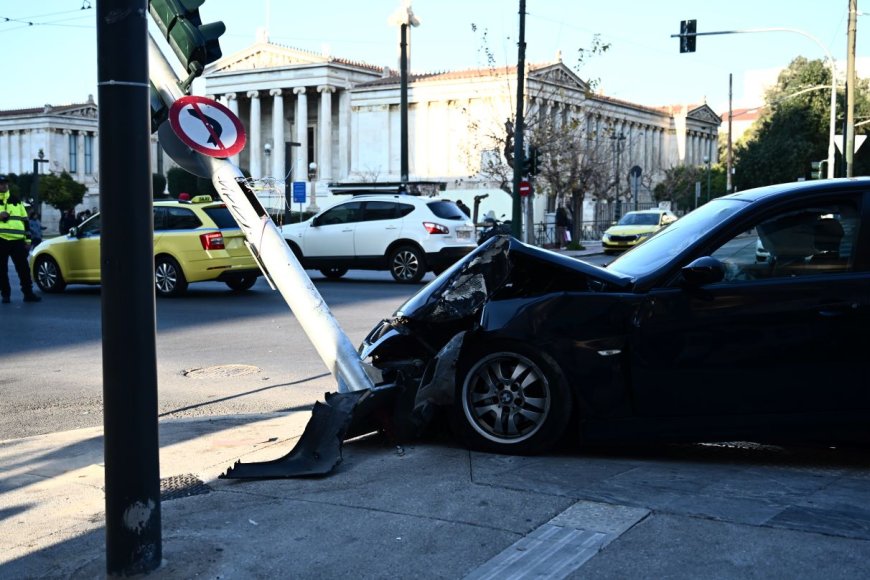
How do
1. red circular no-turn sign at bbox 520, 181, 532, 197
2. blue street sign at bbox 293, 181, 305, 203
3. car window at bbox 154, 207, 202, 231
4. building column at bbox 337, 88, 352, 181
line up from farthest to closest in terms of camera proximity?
building column at bbox 337, 88, 352, 181, blue street sign at bbox 293, 181, 305, 203, red circular no-turn sign at bbox 520, 181, 532, 197, car window at bbox 154, 207, 202, 231

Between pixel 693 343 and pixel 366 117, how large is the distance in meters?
74.5

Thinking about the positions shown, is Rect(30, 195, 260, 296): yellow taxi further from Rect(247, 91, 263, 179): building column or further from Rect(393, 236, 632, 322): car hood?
Rect(247, 91, 263, 179): building column

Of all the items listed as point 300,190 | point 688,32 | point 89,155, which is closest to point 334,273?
point 688,32

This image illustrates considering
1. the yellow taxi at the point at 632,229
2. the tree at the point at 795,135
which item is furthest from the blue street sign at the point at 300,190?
the tree at the point at 795,135

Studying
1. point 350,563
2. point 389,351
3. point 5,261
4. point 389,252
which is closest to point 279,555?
point 350,563

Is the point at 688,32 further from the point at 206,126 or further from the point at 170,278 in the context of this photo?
the point at 206,126

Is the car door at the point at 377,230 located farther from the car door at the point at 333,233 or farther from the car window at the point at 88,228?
the car window at the point at 88,228

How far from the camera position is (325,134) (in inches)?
3132

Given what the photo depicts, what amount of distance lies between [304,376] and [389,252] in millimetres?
12126

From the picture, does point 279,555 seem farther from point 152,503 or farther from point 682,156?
point 682,156

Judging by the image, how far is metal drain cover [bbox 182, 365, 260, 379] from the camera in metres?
9.30

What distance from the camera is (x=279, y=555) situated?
4027mm

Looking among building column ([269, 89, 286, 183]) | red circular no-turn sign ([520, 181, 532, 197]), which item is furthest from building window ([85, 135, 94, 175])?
red circular no-turn sign ([520, 181, 532, 197])

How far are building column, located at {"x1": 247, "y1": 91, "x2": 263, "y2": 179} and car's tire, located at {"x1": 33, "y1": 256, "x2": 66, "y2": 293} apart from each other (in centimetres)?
6660
